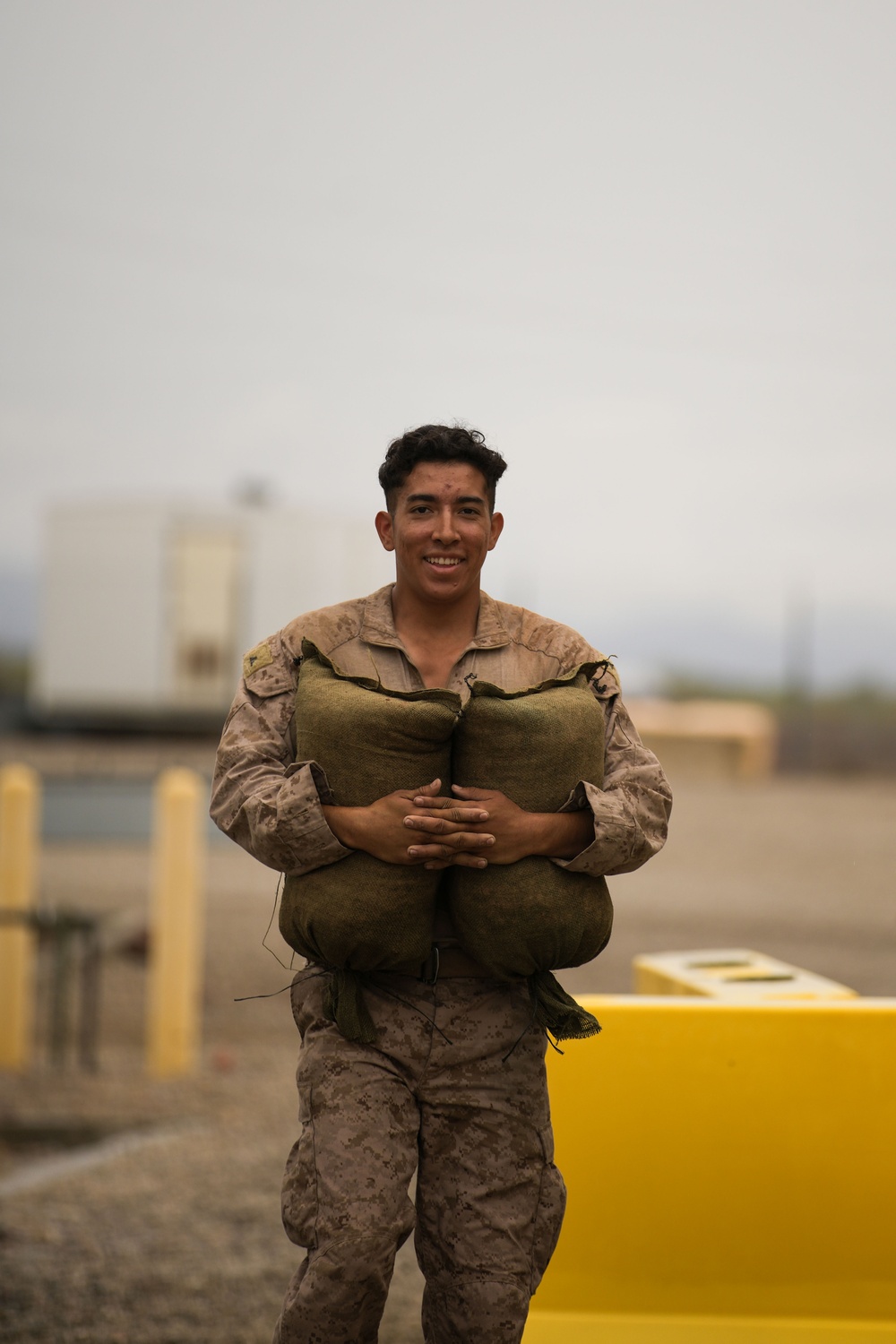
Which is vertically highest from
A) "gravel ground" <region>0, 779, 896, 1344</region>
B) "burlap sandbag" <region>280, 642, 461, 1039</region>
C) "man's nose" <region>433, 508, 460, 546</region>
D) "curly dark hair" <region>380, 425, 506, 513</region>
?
"curly dark hair" <region>380, 425, 506, 513</region>

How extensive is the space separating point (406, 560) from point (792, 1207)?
73.8 inches

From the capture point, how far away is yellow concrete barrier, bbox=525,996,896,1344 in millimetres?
3174

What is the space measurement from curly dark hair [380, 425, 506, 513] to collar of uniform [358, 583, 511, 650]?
0.75ft

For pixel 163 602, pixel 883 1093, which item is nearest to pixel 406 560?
pixel 883 1093

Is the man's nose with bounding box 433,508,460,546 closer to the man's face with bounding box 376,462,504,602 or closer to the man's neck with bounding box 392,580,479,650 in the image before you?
the man's face with bounding box 376,462,504,602

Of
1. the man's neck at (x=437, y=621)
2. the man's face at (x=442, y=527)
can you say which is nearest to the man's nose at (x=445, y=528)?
the man's face at (x=442, y=527)

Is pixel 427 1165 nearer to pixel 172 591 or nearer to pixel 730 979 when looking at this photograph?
pixel 730 979

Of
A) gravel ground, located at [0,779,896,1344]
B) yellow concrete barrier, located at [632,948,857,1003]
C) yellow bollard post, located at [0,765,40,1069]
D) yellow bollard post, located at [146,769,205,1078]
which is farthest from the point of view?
yellow bollard post, located at [0,765,40,1069]

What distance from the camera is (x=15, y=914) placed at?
7.54 meters

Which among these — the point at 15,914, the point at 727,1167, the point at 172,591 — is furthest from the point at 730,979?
the point at 172,591

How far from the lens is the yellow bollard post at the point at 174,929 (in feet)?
24.5

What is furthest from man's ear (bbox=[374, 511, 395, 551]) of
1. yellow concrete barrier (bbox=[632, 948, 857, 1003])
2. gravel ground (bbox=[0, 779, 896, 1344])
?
gravel ground (bbox=[0, 779, 896, 1344])

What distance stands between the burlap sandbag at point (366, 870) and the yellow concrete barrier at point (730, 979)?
51.0 inches

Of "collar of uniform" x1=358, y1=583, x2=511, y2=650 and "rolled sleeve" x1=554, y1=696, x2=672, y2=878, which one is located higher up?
"collar of uniform" x1=358, y1=583, x2=511, y2=650
